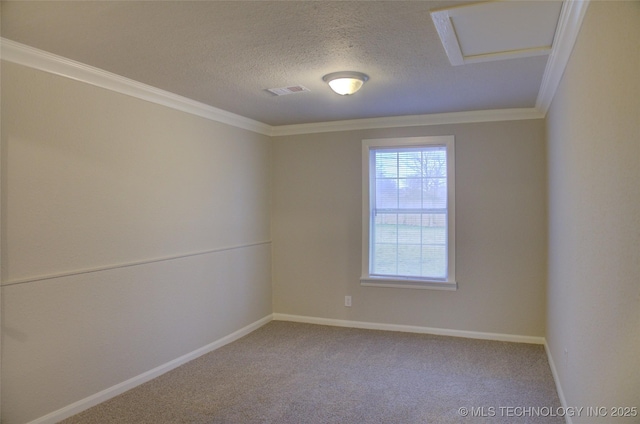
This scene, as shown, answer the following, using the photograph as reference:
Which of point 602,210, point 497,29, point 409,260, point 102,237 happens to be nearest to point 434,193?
point 409,260

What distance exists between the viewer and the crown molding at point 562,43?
6.54 ft

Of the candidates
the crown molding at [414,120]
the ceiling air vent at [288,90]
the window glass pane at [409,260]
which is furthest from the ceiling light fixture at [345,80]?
the window glass pane at [409,260]

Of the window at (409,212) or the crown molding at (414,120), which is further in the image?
the window at (409,212)

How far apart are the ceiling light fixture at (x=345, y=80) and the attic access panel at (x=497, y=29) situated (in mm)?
669

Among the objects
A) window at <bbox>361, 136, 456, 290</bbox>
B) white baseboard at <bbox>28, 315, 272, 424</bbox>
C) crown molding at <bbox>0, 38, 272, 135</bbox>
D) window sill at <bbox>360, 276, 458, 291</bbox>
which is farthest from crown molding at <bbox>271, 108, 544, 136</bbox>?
white baseboard at <bbox>28, 315, 272, 424</bbox>

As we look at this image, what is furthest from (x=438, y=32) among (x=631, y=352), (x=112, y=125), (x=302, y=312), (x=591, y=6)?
(x=302, y=312)

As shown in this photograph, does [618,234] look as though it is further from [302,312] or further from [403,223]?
[302,312]

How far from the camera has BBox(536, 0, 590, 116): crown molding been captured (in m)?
1.99

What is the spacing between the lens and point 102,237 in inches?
122

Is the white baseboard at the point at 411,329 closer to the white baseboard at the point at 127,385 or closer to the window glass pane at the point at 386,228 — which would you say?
the white baseboard at the point at 127,385

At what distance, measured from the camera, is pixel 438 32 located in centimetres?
239

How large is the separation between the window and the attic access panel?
1919 millimetres

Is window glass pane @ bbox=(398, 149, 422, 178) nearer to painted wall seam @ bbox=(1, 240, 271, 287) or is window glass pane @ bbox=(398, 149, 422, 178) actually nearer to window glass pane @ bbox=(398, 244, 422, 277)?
window glass pane @ bbox=(398, 244, 422, 277)

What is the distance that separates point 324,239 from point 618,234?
3753 millimetres
